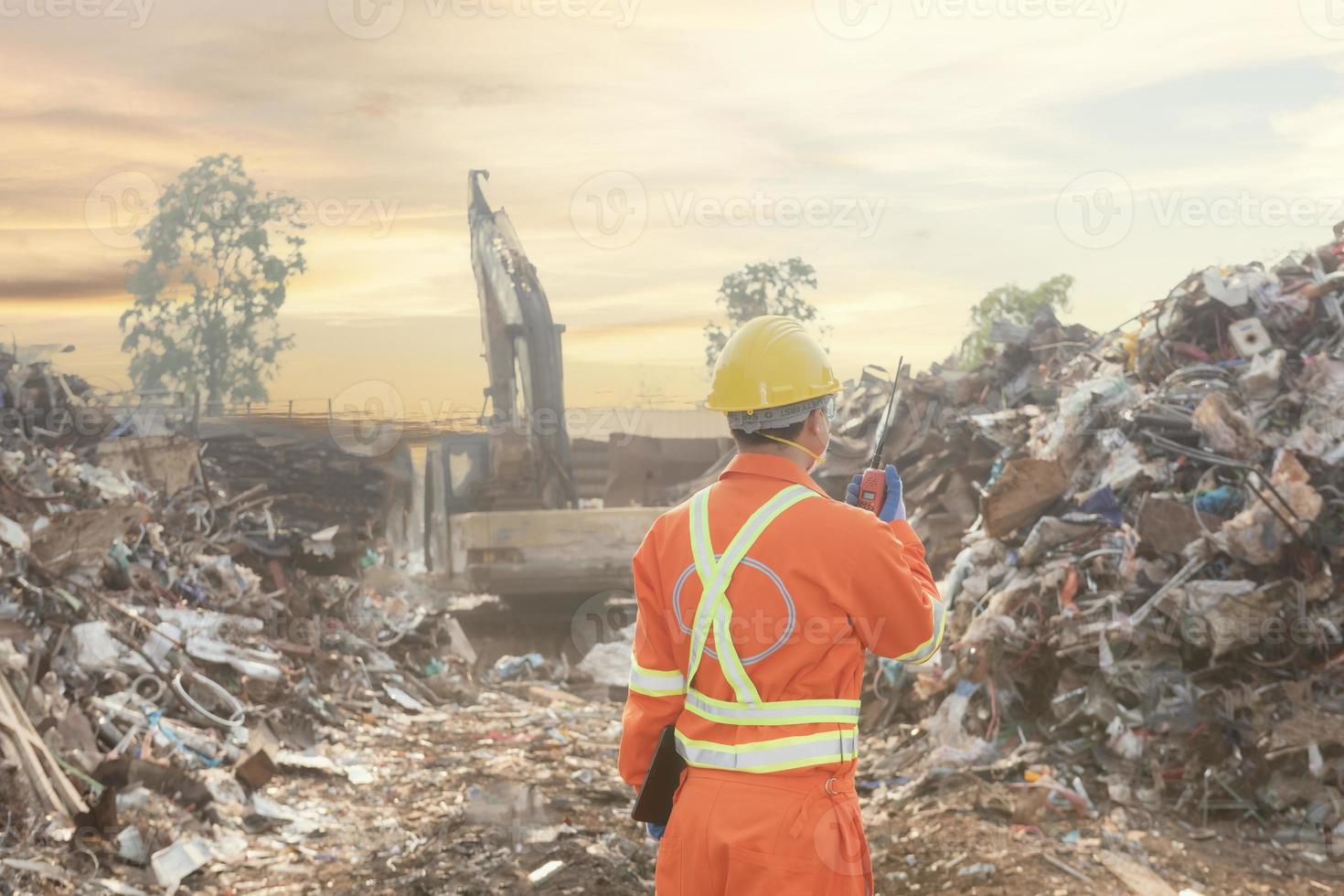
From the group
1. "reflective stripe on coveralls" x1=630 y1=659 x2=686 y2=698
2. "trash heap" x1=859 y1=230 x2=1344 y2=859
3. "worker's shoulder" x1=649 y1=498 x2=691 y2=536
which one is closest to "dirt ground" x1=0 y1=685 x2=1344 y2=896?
"trash heap" x1=859 y1=230 x2=1344 y2=859

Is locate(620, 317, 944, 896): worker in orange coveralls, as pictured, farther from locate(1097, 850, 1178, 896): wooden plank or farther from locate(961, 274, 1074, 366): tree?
locate(961, 274, 1074, 366): tree

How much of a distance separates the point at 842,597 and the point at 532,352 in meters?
10.2

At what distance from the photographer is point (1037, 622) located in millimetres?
6457

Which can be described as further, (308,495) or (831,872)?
(308,495)

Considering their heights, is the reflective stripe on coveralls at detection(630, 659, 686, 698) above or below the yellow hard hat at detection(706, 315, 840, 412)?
below

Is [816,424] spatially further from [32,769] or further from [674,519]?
[32,769]

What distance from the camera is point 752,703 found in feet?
7.68

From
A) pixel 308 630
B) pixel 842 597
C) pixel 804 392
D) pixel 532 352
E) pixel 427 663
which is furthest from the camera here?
pixel 532 352

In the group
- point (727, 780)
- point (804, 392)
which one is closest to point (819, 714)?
point (727, 780)

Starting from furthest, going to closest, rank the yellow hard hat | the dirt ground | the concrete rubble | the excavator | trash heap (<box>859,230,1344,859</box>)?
the excavator, trash heap (<box>859,230,1344,859</box>), the concrete rubble, the dirt ground, the yellow hard hat

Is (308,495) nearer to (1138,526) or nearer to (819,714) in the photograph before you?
(1138,526)

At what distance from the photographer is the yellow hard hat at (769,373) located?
8.02 feet

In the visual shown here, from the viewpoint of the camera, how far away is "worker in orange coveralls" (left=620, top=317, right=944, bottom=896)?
2273mm

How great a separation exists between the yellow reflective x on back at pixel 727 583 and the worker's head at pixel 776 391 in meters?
0.15
